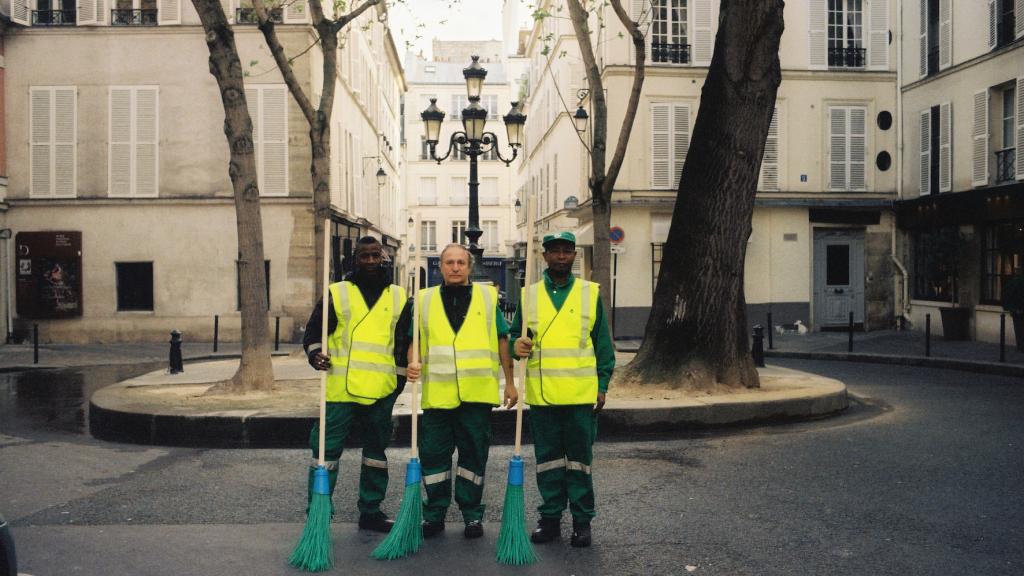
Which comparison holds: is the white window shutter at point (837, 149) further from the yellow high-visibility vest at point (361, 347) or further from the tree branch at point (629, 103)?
the yellow high-visibility vest at point (361, 347)

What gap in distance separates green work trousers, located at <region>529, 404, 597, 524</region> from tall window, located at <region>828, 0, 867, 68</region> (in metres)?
21.4

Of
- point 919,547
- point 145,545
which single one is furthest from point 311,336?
point 919,547

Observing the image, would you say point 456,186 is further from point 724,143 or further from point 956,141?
point 724,143

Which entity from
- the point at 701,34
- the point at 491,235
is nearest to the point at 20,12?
the point at 701,34

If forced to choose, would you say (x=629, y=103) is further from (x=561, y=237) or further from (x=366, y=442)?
(x=366, y=442)

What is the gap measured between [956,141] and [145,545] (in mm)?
20278

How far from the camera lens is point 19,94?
2192 centimetres

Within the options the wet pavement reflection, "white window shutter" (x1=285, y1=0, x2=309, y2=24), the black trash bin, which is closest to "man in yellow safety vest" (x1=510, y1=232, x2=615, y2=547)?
the black trash bin

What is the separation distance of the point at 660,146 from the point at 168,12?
12.1 m

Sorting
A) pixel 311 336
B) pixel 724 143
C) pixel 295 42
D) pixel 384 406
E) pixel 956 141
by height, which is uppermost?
pixel 295 42

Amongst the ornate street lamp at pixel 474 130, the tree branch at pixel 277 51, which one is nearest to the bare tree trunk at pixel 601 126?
the ornate street lamp at pixel 474 130

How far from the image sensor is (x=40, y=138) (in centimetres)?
2189

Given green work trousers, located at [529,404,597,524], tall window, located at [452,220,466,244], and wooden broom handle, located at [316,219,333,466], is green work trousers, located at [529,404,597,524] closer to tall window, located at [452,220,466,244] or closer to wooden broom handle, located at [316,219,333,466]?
wooden broom handle, located at [316,219,333,466]

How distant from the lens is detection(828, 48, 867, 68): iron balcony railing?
945 inches
